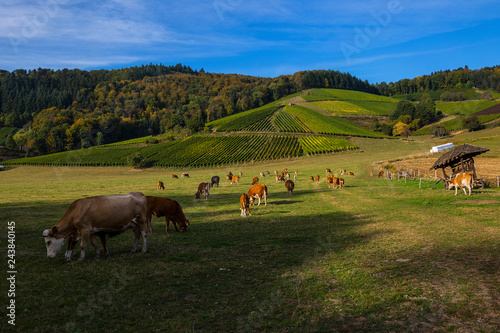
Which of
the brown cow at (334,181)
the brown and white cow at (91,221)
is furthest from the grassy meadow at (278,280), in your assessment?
the brown cow at (334,181)

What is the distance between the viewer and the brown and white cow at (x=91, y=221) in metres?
9.72

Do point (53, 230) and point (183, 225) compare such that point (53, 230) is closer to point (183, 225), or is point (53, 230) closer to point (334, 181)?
point (183, 225)

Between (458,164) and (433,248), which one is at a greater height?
(458,164)

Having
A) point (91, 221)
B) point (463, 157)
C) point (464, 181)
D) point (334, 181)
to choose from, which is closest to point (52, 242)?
point (91, 221)

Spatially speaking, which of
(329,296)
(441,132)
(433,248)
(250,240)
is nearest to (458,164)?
(433,248)

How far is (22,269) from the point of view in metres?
8.95

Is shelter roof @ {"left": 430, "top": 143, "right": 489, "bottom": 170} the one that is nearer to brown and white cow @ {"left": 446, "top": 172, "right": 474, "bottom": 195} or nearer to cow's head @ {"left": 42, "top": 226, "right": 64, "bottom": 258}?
brown and white cow @ {"left": 446, "top": 172, "right": 474, "bottom": 195}

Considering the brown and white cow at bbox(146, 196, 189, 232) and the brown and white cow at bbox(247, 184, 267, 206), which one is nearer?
the brown and white cow at bbox(146, 196, 189, 232)

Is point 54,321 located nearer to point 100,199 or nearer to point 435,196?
point 100,199

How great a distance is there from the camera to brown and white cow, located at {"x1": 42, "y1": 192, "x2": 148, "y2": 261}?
9.72m

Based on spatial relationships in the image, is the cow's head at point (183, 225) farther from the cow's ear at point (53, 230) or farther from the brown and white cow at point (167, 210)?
the cow's ear at point (53, 230)

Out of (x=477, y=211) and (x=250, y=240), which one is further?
(x=477, y=211)

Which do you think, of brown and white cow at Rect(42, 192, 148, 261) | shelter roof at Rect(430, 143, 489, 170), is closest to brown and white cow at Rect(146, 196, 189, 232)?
brown and white cow at Rect(42, 192, 148, 261)

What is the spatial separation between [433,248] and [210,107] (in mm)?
170214
